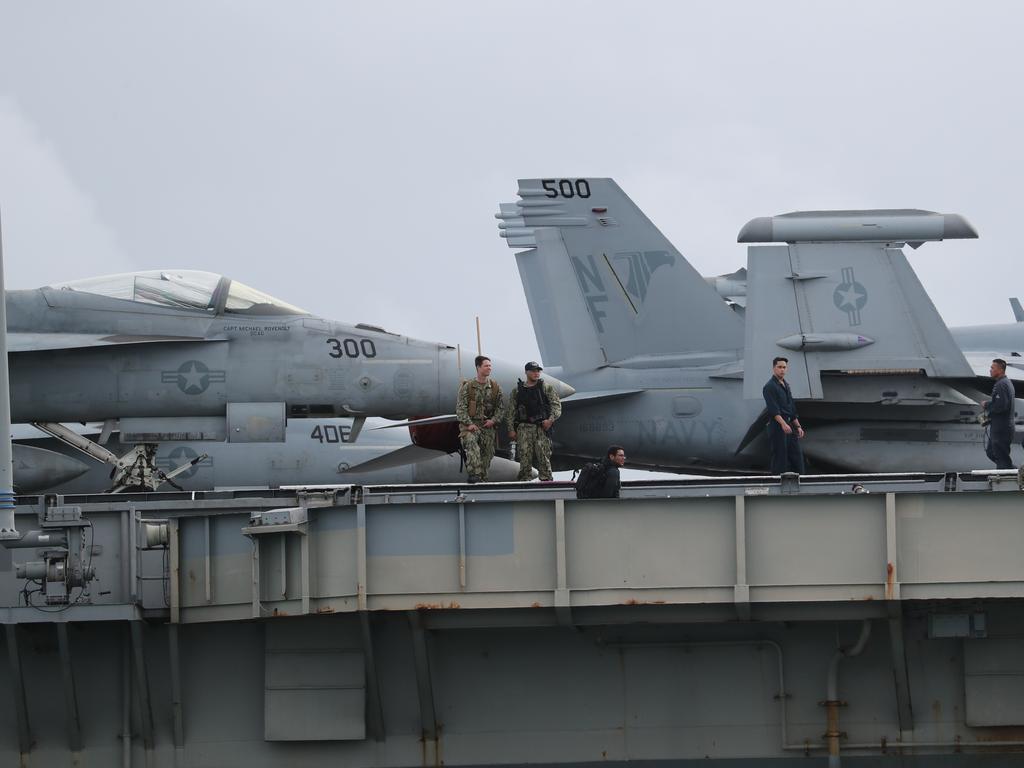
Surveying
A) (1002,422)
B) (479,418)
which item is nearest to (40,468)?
(479,418)

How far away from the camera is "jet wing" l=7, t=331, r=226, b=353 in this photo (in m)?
14.4

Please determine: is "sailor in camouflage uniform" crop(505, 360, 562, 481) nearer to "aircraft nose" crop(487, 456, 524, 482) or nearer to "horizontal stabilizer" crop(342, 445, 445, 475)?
"horizontal stabilizer" crop(342, 445, 445, 475)

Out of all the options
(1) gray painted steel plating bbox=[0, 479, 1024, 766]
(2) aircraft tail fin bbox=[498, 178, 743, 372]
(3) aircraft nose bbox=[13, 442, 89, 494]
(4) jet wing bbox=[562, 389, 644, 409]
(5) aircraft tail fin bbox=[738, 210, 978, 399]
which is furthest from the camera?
(2) aircraft tail fin bbox=[498, 178, 743, 372]

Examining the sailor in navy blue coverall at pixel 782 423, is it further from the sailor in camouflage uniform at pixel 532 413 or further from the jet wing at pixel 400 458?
the jet wing at pixel 400 458

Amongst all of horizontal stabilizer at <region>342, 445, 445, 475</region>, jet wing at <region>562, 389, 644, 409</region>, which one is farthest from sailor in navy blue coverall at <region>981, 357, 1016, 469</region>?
horizontal stabilizer at <region>342, 445, 445, 475</region>

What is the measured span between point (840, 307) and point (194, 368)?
8.25 metres

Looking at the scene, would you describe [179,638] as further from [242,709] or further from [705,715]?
[705,715]

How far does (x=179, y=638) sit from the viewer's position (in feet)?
34.1

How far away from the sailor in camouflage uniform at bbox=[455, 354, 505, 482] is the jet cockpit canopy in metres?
2.64

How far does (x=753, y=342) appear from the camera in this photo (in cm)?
1764

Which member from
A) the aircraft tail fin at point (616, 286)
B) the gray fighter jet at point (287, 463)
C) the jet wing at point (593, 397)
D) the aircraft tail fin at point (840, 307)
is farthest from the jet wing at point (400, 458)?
the aircraft tail fin at point (840, 307)

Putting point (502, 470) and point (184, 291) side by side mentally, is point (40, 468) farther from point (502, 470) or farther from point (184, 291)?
point (502, 470)

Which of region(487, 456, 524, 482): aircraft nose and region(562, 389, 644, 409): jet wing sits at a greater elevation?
region(562, 389, 644, 409): jet wing

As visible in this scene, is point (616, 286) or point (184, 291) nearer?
point (184, 291)
